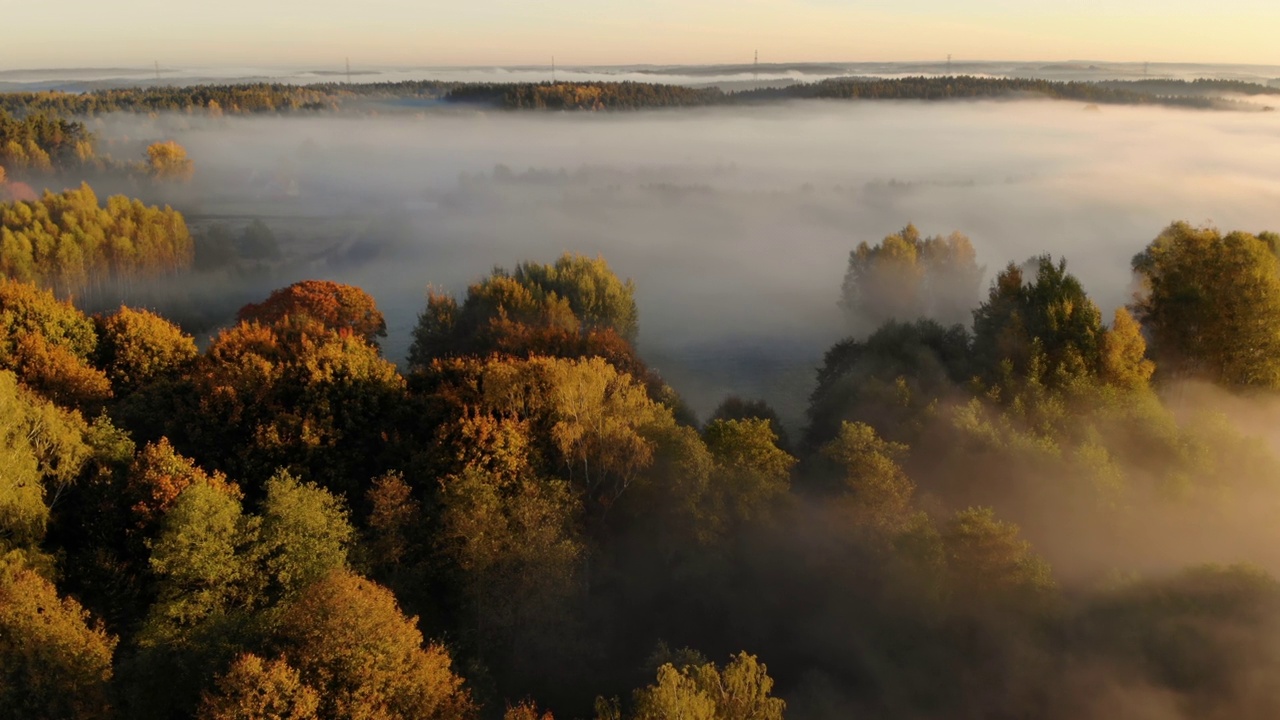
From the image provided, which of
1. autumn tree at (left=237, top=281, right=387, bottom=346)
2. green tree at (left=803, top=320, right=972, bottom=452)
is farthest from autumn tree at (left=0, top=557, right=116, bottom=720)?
autumn tree at (left=237, top=281, right=387, bottom=346)

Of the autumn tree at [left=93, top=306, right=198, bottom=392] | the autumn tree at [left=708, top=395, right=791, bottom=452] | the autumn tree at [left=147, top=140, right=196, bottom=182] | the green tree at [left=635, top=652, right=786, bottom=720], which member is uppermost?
the autumn tree at [left=147, top=140, right=196, bottom=182]

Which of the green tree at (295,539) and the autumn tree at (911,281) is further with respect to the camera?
the autumn tree at (911,281)

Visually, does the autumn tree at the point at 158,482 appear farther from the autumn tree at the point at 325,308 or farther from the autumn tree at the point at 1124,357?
the autumn tree at the point at 1124,357

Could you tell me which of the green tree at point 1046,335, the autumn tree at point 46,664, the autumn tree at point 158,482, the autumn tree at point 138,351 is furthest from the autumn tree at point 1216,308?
the autumn tree at point 138,351

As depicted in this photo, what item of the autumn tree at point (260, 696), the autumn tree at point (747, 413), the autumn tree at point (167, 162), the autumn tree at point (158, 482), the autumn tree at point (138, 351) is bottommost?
the autumn tree at point (747, 413)

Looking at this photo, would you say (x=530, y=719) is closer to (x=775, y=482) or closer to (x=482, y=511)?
(x=482, y=511)

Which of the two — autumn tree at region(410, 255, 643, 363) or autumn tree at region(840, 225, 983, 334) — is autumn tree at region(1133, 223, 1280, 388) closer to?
autumn tree at region(410, 255, 643, 363)

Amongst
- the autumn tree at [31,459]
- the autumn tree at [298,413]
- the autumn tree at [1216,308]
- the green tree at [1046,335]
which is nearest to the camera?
the autumn tree at [31,459]
